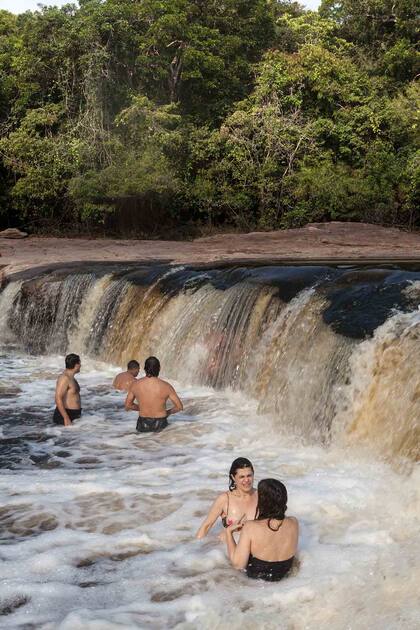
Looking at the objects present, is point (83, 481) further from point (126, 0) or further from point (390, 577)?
point (126, 0)

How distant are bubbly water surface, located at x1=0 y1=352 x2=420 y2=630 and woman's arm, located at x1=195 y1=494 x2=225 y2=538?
10cm

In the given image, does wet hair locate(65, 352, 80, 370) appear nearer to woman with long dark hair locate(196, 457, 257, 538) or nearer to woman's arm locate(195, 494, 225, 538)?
woman's arm locate(195, 494, 225, 538)

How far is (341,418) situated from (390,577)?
3.02 metres

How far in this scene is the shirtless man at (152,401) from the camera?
27.0ft

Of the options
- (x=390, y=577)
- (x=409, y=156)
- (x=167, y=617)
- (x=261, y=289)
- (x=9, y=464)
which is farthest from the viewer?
(x=409, y=156)

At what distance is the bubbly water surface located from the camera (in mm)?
4516

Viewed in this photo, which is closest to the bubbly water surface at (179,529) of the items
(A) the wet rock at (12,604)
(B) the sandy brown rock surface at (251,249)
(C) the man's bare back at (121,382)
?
Result: (A) the wet rock at (12,604)

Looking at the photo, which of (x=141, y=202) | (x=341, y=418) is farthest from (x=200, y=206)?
(x=341, y=418)

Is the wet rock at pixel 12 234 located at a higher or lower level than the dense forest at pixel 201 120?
lower


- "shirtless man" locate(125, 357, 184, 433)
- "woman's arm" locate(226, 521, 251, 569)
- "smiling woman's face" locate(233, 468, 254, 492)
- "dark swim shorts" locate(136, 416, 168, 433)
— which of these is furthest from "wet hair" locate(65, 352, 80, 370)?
"woman's arm" locate(226, 521, 251, 569)

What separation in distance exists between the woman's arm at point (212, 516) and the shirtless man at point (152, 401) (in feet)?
9.39

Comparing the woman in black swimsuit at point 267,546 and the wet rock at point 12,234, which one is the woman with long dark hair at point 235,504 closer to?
the woman in black swimsuit at point 267,546

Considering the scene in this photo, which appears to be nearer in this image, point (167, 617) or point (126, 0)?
point (167, 617)

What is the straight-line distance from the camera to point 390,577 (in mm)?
4844
